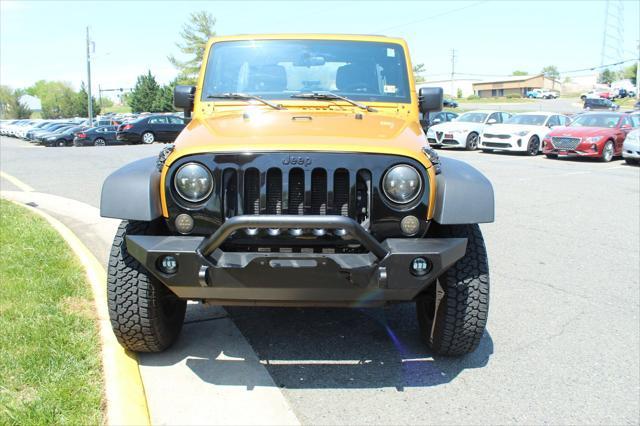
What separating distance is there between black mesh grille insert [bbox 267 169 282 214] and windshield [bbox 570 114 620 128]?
1755 centimetres

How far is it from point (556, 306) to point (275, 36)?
3029 millimetres

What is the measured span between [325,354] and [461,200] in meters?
1.32

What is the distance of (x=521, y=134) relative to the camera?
62.2 ft

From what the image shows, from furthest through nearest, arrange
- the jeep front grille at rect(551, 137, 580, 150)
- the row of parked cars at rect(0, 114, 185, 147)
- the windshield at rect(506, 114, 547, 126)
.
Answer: the row of parked cars at rect(0, 114, 185, 147), the windshield at rect(506, 114, 547, 126), the jeep front grille at rect(551, 137, 580, 150)

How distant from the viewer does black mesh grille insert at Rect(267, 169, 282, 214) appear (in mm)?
2961

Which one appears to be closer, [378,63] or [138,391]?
[138,391]

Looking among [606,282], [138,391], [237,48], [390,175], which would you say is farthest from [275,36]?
[606,282]

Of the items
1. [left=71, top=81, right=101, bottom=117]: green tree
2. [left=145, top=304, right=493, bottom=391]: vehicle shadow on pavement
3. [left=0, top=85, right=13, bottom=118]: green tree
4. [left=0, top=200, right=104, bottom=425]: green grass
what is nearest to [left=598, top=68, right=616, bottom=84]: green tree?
[left=71, top=81, right=101, bottom=117]: green tree

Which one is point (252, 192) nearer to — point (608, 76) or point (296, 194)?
point (296, 194)

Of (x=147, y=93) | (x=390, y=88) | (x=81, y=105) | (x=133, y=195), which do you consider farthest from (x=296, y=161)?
(x=81, y=105)

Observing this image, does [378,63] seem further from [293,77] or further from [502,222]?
[502,222]

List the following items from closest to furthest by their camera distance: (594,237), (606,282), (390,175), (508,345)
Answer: (390,175)
(508,345)
(606,282)
(594,237)

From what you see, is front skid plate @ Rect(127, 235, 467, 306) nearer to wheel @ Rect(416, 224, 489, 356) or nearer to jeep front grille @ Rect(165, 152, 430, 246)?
jeep front grille @ Rect(165, 152, 430, 246)

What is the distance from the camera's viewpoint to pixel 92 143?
29719 millimetres
